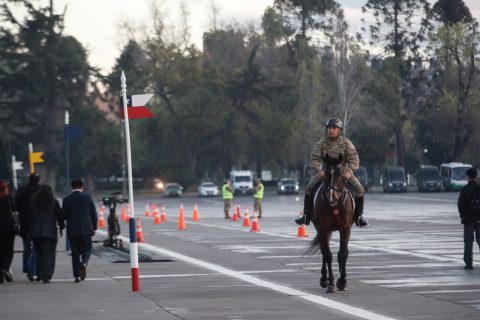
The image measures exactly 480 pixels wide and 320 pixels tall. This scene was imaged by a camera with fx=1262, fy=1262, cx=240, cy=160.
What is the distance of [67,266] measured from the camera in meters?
25.0

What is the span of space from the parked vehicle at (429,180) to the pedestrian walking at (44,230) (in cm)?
8024

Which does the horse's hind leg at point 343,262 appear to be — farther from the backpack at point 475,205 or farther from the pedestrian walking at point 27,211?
the pedestrian walking at point 27,211

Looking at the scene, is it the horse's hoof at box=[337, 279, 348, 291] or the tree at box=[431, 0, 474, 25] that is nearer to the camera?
the horse's hoof at box=[337, 279, 348, 291]

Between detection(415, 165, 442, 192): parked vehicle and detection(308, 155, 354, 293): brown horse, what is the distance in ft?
268

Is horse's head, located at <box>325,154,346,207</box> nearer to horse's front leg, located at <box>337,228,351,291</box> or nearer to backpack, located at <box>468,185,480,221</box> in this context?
horse's front leg, located at <box>337,228,351,291</box>

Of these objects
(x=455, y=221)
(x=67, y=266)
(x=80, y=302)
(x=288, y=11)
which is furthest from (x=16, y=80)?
(x=80, y=302)

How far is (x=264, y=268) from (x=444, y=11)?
310 feet

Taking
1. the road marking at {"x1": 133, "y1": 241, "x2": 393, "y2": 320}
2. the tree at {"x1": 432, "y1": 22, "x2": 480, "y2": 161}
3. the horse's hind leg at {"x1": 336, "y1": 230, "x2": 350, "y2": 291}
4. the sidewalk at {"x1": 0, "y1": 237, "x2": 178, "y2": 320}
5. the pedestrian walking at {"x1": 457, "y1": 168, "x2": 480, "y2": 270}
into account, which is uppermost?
the tree at {"x1": 432, "y1": 22, "x2": 480, "y2": 161}

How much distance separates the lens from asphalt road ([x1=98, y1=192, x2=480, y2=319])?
49.2 ft

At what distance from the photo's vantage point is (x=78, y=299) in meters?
17.1

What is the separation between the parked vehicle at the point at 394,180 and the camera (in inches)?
3901

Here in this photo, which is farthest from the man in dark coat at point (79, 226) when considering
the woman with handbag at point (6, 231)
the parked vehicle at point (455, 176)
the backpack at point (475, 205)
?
the parked vehicle at point (455, 176)

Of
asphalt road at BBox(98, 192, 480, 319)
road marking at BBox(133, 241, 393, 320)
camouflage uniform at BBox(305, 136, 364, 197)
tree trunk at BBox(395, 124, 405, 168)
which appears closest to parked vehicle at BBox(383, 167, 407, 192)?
tree trunk at BBox(395, 124, 405, 168)

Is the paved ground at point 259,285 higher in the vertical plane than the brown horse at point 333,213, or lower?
lower
